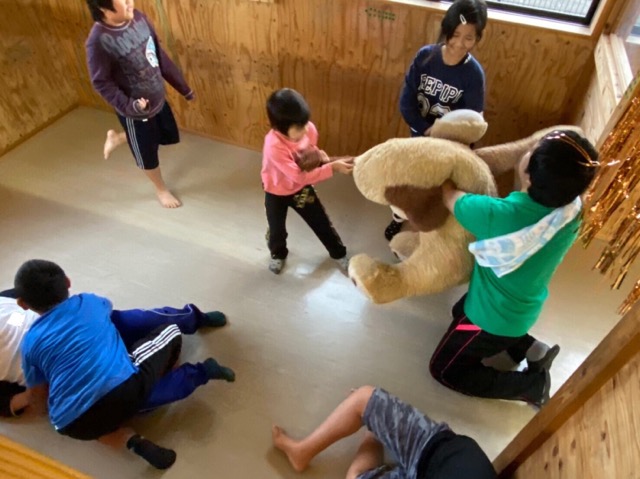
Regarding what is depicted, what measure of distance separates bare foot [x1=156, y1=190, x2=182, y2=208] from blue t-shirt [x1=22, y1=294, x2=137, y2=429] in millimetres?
878

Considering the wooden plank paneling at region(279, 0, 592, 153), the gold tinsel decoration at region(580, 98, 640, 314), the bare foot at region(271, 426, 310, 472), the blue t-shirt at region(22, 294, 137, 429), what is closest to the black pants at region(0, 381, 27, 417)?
the blue t-shirt at region(22, 294, 137, 429)

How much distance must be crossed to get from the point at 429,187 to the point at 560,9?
1.00 meters

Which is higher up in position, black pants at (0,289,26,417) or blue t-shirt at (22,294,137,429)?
blue t-shirt at (22,294,137,429)

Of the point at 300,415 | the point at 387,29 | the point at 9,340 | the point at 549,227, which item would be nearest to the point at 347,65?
the point at 387,29

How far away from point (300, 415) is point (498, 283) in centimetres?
75

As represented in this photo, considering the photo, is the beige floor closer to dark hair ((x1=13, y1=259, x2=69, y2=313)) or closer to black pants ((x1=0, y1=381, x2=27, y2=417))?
black pants ((x1=0, y1=381, x2=27, y2=417))

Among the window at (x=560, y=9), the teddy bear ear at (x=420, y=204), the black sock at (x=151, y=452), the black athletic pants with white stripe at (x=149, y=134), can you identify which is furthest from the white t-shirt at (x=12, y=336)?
the window at (x=560, y=9)

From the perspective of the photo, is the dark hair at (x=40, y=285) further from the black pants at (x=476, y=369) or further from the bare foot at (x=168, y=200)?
the black pants at (x=476, y=369)

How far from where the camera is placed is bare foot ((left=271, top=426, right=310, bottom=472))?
145 centimetres

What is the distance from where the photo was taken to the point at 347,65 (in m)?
2.03

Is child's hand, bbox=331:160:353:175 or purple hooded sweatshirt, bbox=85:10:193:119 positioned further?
purple hooded sweatshirt, bbox=85:10:193:119

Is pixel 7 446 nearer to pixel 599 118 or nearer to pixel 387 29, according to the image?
pixel 387 29

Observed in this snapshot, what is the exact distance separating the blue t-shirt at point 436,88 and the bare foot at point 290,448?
1.13 m

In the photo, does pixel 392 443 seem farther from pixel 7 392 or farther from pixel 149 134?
pixel 149 134
